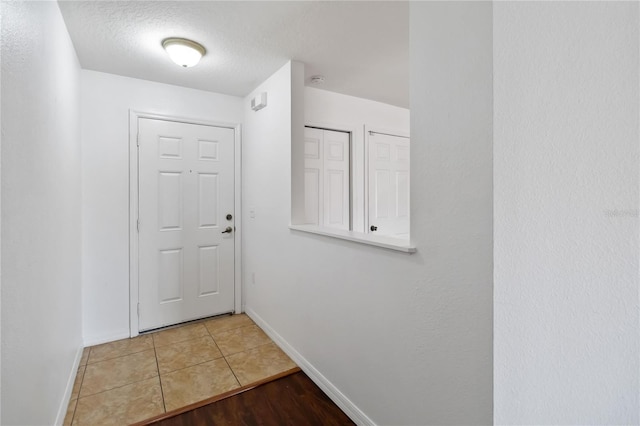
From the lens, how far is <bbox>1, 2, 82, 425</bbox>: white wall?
3.28 ft

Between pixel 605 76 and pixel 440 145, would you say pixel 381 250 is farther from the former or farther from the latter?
pixel 605 76

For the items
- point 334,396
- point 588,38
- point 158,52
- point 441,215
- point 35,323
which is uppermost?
point 158,52

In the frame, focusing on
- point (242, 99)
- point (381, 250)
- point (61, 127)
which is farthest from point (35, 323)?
point (242, 99)

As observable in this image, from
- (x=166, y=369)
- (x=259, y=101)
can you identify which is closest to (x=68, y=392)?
(x=166, y=369)

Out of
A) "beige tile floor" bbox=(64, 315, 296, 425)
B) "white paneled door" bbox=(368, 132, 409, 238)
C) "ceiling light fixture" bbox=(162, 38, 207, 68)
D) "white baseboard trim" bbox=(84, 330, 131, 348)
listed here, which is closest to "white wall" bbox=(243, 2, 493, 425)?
"beige tile floor" bbox=(64, 315, 296, 425)

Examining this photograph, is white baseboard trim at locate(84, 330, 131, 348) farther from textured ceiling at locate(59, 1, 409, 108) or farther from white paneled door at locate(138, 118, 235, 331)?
textured ceiling at locate(59, 1, 409, 108)

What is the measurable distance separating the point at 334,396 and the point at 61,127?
7.64 feet

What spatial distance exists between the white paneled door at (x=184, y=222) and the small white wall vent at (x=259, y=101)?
48 centimetres

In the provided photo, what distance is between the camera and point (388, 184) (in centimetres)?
360

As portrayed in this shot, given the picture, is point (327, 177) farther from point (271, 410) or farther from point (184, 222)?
point (271, 410)

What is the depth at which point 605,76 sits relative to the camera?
819 millimetres

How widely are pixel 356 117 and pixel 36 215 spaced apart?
9.15ft

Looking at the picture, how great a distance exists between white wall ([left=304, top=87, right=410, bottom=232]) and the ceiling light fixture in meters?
1.08

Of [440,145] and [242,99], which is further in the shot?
[242,99]
